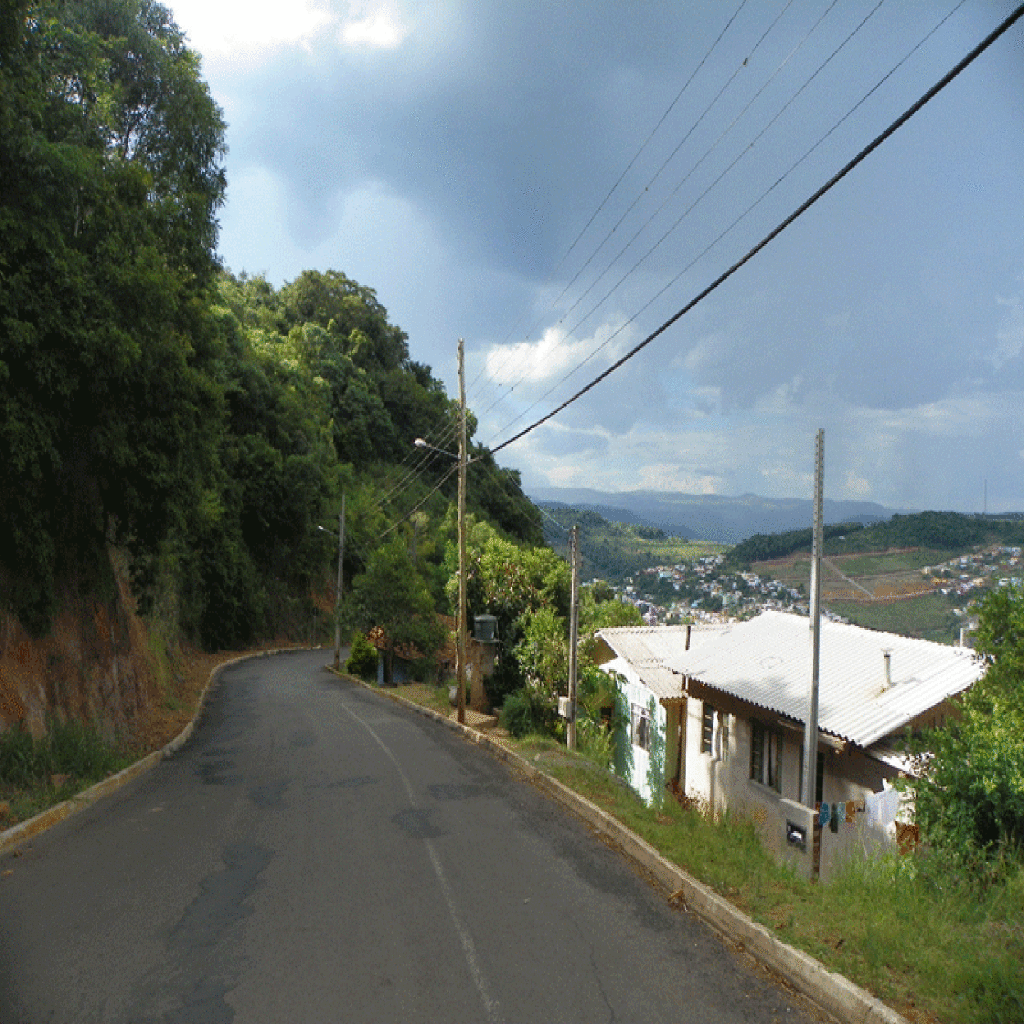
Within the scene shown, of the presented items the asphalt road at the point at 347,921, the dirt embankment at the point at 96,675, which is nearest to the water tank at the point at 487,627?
the dirt embankment at the point at 96,675

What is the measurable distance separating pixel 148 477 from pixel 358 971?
35.6 feet

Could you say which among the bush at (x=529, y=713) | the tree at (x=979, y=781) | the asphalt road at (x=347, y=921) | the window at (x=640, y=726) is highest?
the tree at (x=979, y=781)

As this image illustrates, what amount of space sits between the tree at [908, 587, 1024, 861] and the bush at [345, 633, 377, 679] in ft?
102

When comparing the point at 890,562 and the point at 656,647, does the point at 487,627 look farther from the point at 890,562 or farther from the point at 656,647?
the point at 890,562

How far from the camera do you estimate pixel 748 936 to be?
238 inches

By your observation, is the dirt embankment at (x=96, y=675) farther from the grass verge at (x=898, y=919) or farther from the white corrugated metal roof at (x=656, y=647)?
the white corrugated metal roof at (x=656, y=647)

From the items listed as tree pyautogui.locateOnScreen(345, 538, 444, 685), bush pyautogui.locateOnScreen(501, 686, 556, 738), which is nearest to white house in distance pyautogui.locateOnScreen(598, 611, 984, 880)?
bush pyautogui.locateOnScreen(501, 686, 556, 738)

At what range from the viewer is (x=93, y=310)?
1127 centimetres

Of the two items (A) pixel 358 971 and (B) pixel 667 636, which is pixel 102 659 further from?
(B) pixel 667 636

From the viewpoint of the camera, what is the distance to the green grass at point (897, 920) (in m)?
4.70

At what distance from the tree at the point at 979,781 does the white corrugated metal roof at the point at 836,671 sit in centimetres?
206

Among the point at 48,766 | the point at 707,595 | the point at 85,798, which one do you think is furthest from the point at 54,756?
the point at 707,595

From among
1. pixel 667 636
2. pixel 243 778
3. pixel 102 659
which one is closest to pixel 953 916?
pixel 243 778

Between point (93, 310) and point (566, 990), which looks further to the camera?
point (93, 310)
